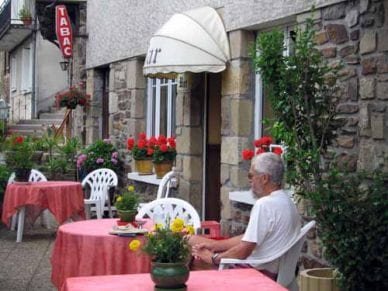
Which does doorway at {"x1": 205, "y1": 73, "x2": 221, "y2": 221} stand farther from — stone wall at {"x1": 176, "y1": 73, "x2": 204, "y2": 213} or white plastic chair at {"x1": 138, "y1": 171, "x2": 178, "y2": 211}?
white plastic chair at {"x1": 138, "y1": 171, "x2": 178, "y2": 211}

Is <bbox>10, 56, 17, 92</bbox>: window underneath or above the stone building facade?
above

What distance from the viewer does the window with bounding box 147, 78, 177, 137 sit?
1032 cm

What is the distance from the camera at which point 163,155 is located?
32.3 feet

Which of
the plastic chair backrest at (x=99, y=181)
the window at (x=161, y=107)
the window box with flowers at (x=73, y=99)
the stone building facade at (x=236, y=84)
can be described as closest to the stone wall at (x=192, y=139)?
the stone building facade at (x=236, y=84)

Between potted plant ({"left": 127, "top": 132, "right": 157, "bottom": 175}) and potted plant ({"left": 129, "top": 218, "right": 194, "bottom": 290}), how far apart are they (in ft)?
22.0

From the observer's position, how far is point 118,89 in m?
12.1

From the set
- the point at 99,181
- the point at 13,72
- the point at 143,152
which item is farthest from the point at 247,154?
the point at 13,72

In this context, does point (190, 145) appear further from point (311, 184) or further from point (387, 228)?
point (387, 228)

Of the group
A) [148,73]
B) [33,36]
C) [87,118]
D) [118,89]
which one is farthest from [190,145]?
[33,36]

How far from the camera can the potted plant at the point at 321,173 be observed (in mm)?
4691

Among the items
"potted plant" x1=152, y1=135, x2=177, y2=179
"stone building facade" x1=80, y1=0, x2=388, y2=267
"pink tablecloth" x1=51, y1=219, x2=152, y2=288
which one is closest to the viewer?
"pink tablecloth" x1=51, y1=219, x2=152, y2=288

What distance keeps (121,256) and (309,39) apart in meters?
2.03

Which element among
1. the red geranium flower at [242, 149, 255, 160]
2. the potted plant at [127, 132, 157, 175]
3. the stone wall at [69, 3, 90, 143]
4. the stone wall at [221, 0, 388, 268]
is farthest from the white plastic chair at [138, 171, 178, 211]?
the stone wall at [69, 3, 90, 143]

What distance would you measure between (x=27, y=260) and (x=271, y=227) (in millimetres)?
4523
